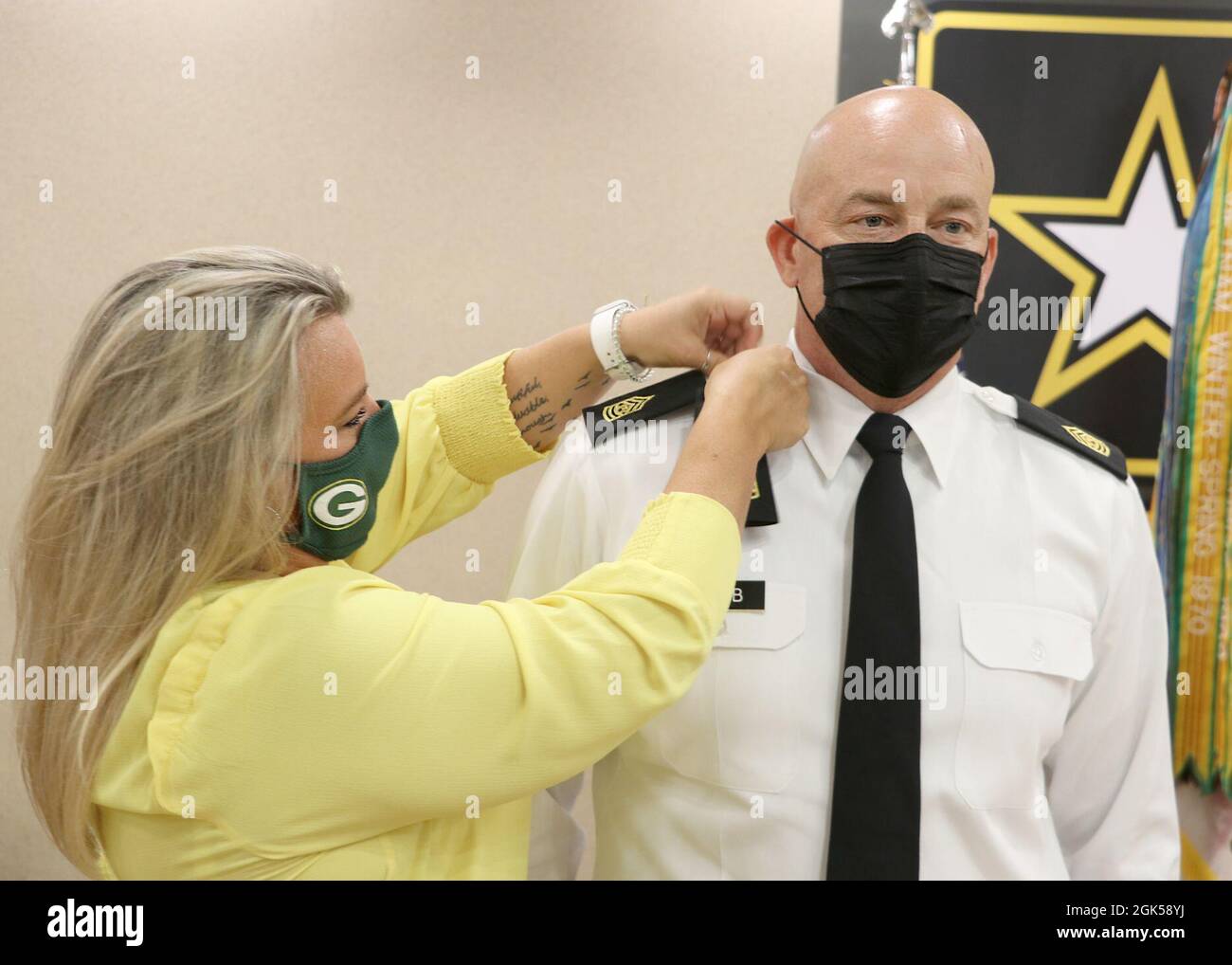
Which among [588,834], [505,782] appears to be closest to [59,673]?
[505,782]

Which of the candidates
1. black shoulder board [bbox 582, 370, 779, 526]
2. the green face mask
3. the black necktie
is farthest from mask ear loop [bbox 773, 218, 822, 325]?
the green face mask

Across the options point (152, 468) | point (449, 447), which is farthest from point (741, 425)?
point (152, 468)

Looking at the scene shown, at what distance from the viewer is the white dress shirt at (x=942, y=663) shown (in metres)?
1.37

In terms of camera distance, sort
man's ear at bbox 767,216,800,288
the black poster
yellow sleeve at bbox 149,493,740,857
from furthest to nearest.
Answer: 1. the black poster
2. man's ear at bbox 767,216,800,288
3. yellow sleeve at bbox 149,493,740,857

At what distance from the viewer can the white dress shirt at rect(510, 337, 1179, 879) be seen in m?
1.37

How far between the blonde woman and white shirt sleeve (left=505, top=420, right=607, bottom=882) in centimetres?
32

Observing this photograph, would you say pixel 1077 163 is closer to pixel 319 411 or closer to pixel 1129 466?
pixel 1129 466

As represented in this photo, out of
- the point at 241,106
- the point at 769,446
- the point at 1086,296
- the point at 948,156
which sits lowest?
the point at 769,446

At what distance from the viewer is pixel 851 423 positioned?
1450 millimetres

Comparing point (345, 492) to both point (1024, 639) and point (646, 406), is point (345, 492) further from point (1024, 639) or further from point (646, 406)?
point (1024, 639)

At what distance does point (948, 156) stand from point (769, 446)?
0.45 metres

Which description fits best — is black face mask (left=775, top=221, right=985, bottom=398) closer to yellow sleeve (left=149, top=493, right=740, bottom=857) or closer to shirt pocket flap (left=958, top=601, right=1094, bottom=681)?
shirt pocket flap (left=958, top=601, right=1094, bottom=681)

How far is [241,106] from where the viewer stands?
2.05m

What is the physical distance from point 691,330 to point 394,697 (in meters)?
0.70
